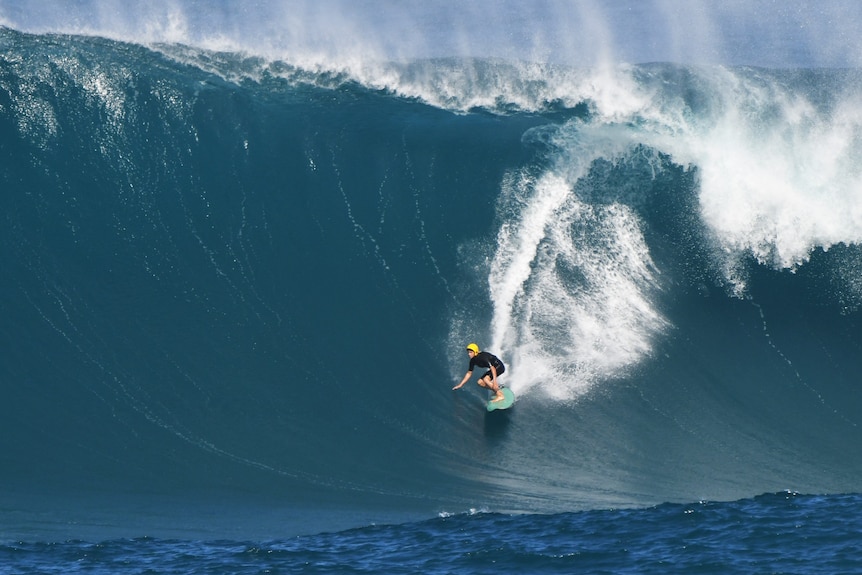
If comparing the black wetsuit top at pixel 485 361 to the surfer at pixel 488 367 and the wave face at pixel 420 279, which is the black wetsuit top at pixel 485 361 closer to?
the surfer at pixel 488 367

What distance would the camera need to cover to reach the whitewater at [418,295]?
1409 centimetres

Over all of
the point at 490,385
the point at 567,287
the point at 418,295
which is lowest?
the point at 490,385

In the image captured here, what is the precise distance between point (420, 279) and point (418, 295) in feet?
1.13

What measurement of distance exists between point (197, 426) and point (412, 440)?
9.02ft

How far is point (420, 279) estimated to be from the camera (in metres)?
18.3

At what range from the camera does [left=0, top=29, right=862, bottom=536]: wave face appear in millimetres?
15344

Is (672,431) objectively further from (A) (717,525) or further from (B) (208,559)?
(B) (208,559)

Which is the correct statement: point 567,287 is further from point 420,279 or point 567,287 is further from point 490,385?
point 490,385

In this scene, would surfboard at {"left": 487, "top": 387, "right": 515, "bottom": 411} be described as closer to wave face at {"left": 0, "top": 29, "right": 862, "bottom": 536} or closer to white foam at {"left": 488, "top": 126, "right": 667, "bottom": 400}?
wave face at {"left": 0, "top": 29, "right": 862, "bottom": 536}

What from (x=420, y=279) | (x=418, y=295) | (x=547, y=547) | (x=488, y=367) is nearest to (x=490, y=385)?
(x=488, y=367)

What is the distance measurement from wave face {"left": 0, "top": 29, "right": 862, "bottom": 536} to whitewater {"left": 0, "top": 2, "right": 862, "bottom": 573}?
0.05 metres

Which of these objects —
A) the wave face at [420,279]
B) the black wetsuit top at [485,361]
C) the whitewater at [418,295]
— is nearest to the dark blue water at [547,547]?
the whitewater at [418,295]

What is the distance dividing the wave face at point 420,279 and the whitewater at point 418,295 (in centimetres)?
5

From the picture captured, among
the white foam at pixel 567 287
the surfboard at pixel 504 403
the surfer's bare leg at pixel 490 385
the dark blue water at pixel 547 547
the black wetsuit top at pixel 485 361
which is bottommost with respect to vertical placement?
the dark blue water at pixel 547 547
